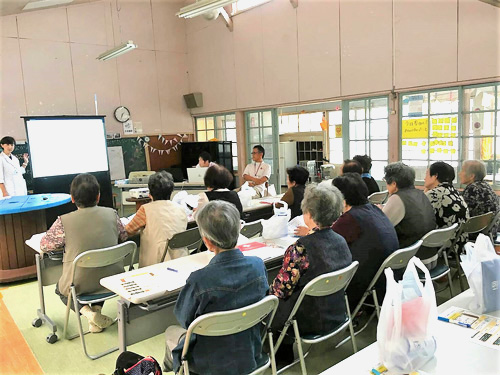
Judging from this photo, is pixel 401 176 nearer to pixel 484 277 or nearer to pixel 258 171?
pixel 484 277

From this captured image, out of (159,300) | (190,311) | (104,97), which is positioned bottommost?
(159,300)

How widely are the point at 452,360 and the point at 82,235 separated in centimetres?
237

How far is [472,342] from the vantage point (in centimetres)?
145

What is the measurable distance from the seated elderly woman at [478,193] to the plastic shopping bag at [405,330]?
2726 millimetres

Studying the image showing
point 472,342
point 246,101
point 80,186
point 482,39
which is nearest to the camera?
point 472,342

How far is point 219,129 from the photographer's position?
29.7 feet

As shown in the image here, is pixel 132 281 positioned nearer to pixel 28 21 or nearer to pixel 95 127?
pixel 95 127

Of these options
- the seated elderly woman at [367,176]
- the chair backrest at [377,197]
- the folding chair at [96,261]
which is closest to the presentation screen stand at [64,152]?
the folding chair at [96,261]

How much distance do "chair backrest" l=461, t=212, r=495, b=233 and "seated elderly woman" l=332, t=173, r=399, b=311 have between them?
103 centimetres

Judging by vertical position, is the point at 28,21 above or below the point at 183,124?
above

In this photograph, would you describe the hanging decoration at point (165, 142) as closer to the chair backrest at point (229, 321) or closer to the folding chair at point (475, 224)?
the folding chair at point (475, 224)

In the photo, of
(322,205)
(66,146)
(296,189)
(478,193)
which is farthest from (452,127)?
(66,146)

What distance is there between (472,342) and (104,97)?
26.4 feet

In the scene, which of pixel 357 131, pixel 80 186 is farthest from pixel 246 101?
pixel 80 186
